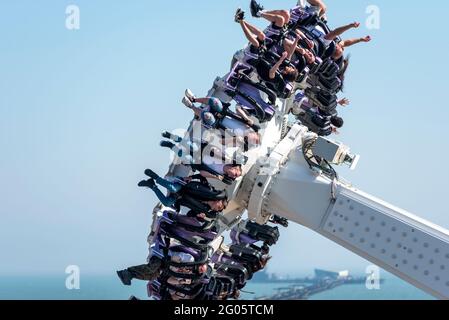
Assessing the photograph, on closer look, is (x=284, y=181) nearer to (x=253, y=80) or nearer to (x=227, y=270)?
(x=253, y=80)

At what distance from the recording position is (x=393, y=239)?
19.5 meters

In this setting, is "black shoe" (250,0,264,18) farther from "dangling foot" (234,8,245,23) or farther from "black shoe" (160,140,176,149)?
"black shoe" (160,140,176,149)

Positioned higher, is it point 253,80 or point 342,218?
point 253,80

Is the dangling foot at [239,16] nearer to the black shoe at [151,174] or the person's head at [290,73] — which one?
the person's head at [290,73]

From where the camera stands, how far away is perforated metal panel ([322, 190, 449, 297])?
62.3 feet

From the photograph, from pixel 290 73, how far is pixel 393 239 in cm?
460

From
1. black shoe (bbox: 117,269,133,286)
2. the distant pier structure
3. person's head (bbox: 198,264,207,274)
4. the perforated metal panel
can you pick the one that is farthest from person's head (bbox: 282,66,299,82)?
the distant pier structure

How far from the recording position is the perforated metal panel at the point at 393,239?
1900 centimetres

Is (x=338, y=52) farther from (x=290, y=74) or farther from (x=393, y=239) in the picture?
(x=393, y=239)

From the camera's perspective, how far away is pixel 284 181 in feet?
70.7

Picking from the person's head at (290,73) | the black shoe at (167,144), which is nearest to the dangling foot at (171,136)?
the black shoe at (167,144)

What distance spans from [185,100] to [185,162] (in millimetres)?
1752

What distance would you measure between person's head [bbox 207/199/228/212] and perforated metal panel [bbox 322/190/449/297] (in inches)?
98.5
